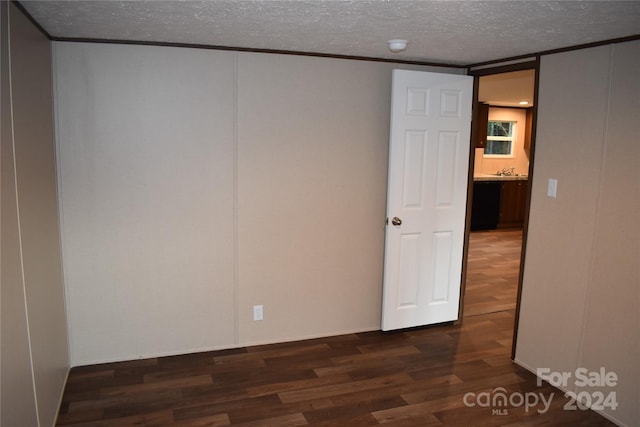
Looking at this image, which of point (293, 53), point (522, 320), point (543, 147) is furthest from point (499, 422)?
point (293, 53)

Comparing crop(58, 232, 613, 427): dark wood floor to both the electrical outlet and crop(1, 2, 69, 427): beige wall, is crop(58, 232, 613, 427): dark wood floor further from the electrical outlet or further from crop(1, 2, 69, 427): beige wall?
crop(1, 2, 69, 427): beige wall

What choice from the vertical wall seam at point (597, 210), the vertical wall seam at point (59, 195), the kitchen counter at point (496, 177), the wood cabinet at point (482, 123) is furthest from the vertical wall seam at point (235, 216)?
the wood cabinet at point (482, 123)

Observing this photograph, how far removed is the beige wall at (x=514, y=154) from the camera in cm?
927

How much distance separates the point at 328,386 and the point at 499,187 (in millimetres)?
6447

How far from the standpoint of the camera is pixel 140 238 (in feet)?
11.2

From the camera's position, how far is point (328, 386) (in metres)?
3.25

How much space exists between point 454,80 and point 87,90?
2.72 metres

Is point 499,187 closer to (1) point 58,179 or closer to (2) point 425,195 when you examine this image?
(2) point 425,195

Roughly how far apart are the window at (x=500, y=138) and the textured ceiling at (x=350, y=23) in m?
6.32

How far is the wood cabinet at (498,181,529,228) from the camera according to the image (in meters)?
8.74

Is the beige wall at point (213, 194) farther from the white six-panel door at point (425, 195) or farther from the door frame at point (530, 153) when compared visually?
the door frame at point (530, 153)

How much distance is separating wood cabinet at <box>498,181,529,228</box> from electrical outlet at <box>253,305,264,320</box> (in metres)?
6.23

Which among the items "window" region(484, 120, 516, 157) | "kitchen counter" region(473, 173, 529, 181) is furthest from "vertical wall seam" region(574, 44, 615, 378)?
"window" region(484, 120, 516, 157)

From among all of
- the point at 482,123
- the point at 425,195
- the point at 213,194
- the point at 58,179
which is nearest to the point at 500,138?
the point at 482,123
